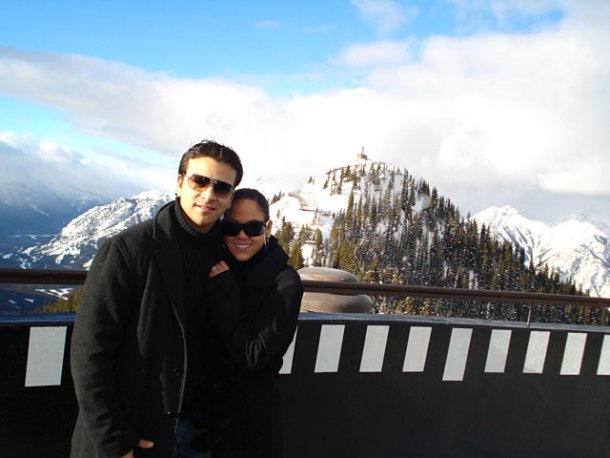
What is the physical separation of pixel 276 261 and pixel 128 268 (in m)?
0.66

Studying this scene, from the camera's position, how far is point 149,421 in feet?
6.72

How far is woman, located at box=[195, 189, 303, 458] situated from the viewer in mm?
2107

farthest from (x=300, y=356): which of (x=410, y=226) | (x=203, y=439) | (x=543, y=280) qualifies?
(x=410, y=226)

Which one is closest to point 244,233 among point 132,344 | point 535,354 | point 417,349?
point 132,344

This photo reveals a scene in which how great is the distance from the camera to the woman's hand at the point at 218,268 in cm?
213

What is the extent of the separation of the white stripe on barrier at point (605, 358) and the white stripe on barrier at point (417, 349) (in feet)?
6.06

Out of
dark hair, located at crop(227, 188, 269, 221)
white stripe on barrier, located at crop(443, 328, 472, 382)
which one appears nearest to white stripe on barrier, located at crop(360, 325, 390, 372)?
white stripe on barrier, located at crop(443, 328, 472, 382)

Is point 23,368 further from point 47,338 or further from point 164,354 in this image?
point 164,354

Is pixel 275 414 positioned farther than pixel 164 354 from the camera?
Yes

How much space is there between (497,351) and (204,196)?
319 centimetres

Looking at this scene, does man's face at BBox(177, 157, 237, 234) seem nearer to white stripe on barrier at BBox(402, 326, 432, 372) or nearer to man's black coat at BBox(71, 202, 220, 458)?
man's black coat at BBox(71, 202, 220, 458)

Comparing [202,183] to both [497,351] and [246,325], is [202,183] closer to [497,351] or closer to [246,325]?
[246,325]

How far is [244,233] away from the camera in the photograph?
2248mm

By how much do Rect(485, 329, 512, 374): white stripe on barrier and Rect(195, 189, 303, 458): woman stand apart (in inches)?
98.0
